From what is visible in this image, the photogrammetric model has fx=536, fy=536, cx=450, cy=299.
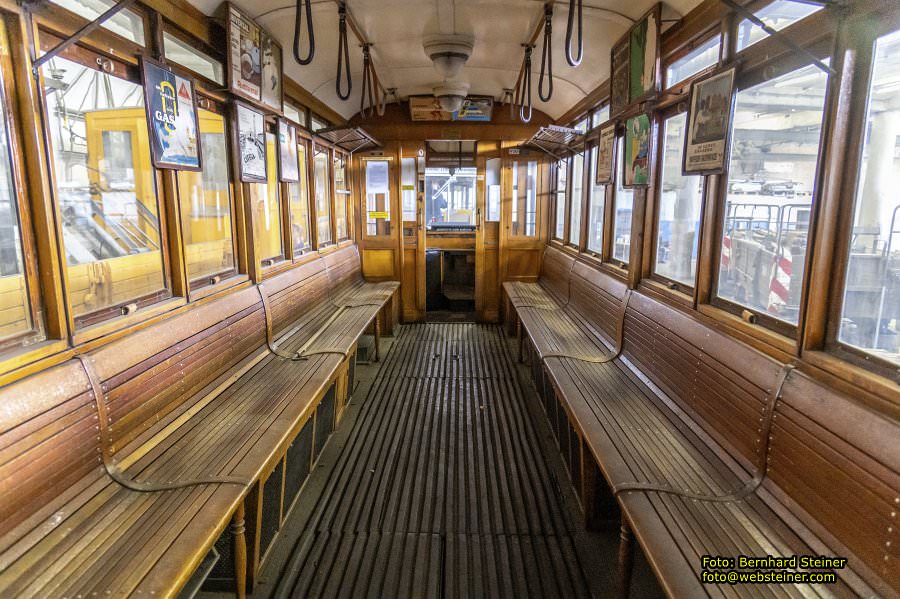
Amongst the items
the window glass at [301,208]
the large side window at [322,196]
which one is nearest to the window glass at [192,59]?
the window glass at [301,208]

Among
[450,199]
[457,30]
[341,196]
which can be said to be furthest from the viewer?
[450,199]

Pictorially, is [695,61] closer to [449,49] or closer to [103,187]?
[449,49]

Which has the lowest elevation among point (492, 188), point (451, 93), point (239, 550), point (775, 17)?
point (239, 550)

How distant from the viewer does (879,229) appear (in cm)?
188

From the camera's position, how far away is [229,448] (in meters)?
2.57

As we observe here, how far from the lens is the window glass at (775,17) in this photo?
87.7 inches

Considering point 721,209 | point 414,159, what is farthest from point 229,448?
point 414,159

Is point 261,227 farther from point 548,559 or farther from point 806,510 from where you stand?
point 806,510

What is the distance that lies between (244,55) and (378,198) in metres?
4.05

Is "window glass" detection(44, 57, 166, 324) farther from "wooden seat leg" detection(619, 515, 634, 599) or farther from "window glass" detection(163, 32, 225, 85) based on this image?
"wooden seat leg" detection(619, 515, 634, 599)

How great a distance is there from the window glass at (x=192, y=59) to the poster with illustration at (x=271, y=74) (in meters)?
0.52

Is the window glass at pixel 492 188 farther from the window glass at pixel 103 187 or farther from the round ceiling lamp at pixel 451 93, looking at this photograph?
the window glass at pixel 103 187

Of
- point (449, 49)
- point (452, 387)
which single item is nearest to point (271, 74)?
point (449, 49)

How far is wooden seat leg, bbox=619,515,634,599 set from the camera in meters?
2.27
